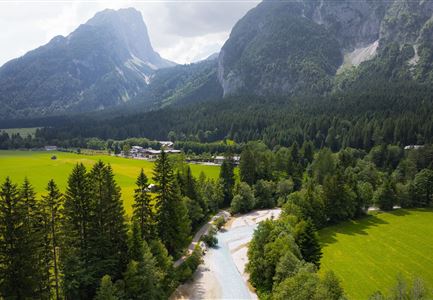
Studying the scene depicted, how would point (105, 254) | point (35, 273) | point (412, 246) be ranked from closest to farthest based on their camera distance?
1. point (35, 273)
2. point (105, 254)
3. point (412, 246)

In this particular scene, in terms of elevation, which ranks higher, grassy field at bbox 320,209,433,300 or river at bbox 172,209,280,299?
grassy field at bbox 320,209,433,300

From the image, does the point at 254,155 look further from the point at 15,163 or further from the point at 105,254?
the point at 15,163

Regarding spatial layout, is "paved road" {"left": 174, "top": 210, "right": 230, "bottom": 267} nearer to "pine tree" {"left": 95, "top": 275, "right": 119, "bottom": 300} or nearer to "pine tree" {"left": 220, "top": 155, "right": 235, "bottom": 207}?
"pine tree" {"left": 220, "top": 155, "right": 235, "bottom": 207}

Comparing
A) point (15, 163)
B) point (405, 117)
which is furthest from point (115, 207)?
point (405, 117)

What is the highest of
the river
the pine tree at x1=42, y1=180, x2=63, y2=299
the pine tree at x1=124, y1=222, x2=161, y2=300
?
the pine tree at x1=42, y1=180, x2=63, y2=299

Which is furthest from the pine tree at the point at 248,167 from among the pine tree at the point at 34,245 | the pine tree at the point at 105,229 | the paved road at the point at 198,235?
the pine tree at the point at 34,245

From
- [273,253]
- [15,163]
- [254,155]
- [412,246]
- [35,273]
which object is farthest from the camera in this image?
[15,163]

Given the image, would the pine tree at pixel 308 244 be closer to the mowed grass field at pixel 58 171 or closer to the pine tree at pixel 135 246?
the pine tree at pixel 135 246

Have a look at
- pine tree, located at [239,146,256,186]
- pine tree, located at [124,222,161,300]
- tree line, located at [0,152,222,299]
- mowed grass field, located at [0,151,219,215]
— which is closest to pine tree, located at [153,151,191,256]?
tree line, located at [0,152,222,299]

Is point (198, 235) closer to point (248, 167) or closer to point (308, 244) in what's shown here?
point (308, 244)
